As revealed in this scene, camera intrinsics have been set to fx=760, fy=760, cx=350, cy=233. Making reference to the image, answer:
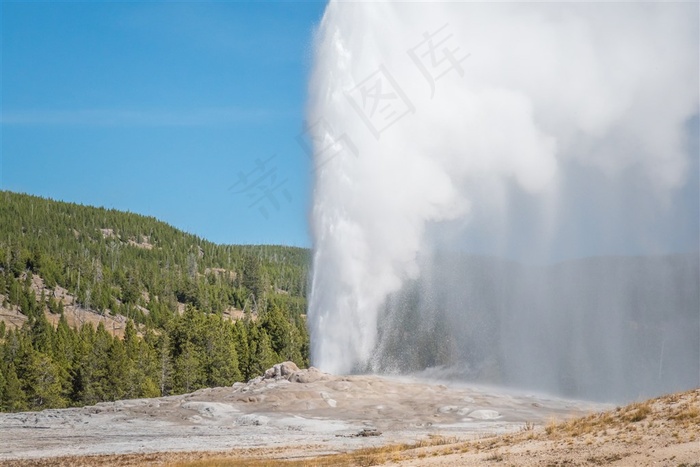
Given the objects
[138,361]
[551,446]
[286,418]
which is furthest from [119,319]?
[551,446]

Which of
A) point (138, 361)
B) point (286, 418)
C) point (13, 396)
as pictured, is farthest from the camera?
point (138, 361)

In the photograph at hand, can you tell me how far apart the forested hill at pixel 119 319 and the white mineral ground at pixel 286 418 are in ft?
56.1

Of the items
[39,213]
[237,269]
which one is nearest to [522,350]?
[237,269]

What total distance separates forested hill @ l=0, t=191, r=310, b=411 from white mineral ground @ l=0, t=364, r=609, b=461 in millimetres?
17107

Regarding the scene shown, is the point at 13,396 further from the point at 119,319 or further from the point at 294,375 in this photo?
the point at 119,319

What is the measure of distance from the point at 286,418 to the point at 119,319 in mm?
99455

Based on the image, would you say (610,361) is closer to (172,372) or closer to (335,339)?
(335,339)

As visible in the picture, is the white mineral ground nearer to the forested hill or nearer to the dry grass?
the dry grass

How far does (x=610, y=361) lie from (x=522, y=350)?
6973mm

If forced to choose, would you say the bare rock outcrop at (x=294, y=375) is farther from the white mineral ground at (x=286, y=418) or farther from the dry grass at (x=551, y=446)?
the dry grass at (x=551, y=446)

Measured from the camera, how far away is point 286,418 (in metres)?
39.6

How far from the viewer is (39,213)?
651ft

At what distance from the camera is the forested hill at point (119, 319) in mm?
62969

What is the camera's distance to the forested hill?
63.0m
